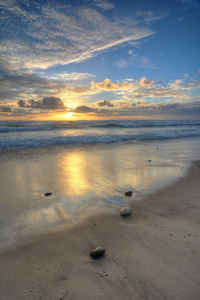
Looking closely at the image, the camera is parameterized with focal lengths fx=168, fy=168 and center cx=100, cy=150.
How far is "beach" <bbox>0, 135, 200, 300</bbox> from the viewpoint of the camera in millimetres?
1558

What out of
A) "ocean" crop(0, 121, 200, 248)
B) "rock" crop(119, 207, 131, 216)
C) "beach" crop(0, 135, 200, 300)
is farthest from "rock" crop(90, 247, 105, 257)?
"rock" crop(119, 207, 131, 216)

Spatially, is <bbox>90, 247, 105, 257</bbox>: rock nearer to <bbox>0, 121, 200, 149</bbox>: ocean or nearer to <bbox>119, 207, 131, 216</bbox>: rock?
<bbox>119, 207, 131, 216</bbox>: rock

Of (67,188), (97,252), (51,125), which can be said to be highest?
(51,125)

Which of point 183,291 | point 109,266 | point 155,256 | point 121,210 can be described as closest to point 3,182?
point 121,210

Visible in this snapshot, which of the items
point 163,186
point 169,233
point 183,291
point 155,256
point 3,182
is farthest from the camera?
point 3,182

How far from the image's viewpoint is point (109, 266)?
69.7 inches

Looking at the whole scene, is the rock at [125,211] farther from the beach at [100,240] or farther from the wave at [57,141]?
the wave at [57,141]

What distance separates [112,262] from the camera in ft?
5.97

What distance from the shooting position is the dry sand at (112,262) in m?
1.52

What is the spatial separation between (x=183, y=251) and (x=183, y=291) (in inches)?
19.9

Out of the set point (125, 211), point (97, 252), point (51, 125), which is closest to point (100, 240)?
point (97, 252)

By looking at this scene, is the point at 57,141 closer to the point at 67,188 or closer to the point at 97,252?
the point at 67,188

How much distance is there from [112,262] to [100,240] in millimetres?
403

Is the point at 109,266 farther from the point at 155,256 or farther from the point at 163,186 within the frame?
the point at 163,186
